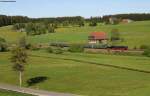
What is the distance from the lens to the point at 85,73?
230 ft

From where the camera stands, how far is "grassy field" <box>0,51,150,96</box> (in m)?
54.0

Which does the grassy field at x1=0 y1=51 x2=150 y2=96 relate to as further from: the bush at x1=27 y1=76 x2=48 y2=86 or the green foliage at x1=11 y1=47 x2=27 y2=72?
the green foliage at x1=11 y1=47 x2=27 y2=72

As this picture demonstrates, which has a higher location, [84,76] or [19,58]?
[19,58]

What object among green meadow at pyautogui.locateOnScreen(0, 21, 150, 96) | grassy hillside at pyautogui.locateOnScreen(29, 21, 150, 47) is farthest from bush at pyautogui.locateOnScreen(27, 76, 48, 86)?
grassy hillside at pyautogui.locateOnScreen(29, 21, 150, 47)

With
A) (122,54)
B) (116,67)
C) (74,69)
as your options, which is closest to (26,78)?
(74,69)

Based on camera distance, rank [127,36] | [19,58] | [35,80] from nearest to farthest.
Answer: [19,58] → [35,80] → [127,36]

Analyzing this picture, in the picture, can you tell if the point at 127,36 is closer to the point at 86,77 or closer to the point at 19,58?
the point at 86,77

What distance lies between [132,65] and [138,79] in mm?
15576

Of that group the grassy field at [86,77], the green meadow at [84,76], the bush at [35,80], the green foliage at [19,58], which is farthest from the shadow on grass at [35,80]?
the green foliage at [19,58]

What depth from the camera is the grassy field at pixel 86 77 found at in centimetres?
5404

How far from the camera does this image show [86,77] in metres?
65.8

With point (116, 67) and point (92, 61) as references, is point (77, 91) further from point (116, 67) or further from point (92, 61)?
point (92, 61)

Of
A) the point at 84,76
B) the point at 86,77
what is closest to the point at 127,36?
the point at 84,76

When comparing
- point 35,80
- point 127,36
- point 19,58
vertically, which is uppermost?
point 19,58
